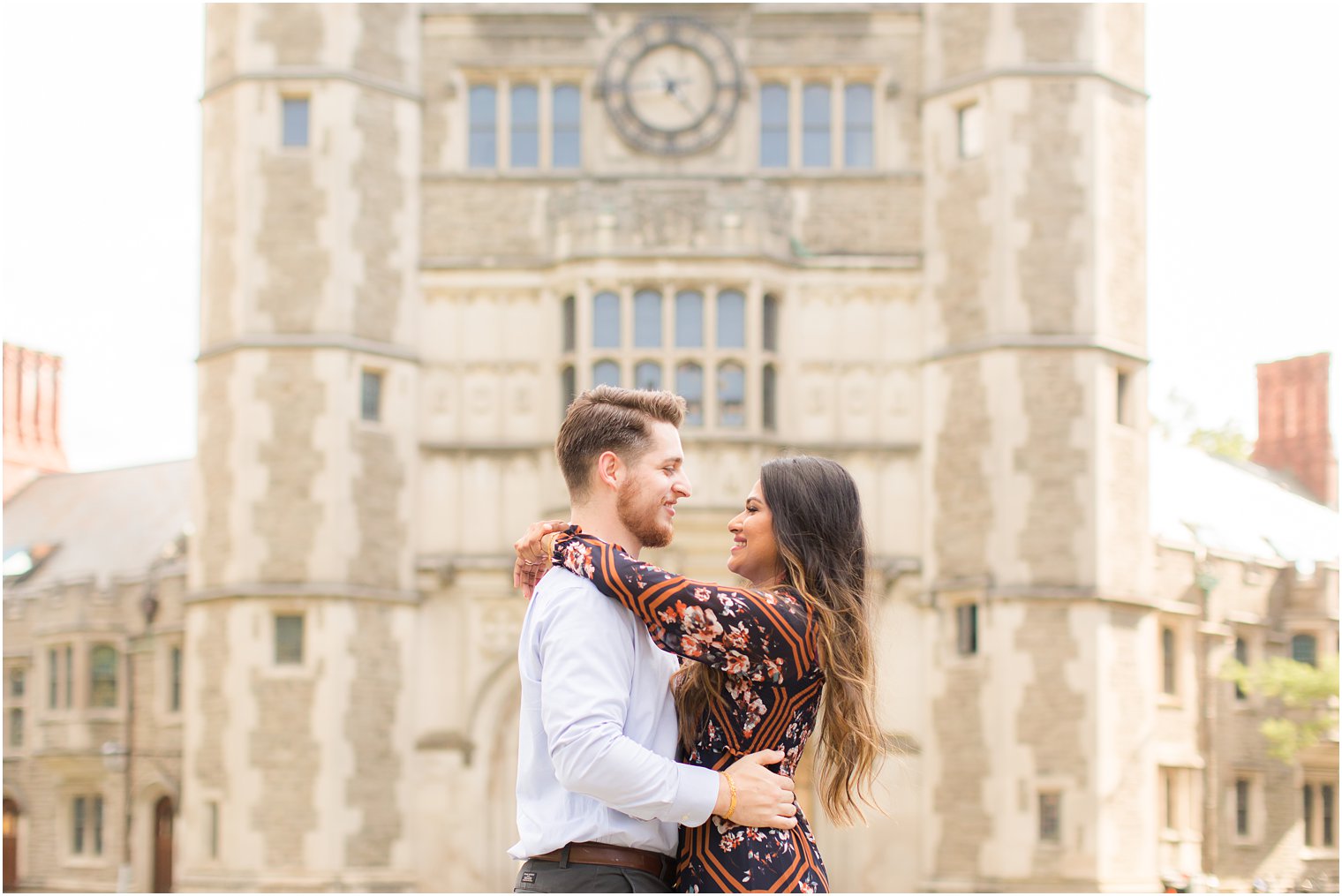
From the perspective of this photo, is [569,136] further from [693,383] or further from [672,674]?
[672,674]

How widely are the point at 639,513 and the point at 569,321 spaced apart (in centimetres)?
1570

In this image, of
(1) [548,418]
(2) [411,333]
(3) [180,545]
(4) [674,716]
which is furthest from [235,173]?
(4) [674,716]

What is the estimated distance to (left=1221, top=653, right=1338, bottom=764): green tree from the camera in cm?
2295

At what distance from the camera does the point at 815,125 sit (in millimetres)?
19844

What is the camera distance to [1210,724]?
77.0 feet

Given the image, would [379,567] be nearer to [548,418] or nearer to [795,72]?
[548,418]

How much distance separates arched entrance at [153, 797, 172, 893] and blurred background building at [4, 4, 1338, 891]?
6545 mm

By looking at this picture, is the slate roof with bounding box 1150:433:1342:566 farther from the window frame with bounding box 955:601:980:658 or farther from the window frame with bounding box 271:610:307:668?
the window frame with bounding box 271:610:307:668

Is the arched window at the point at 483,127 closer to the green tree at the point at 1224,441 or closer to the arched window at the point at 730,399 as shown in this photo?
the arched window at the point at 730,399

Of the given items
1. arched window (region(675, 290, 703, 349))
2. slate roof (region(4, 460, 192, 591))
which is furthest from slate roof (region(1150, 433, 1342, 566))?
slate roof (region(4, 460, 192, 591))

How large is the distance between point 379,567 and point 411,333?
253 cm

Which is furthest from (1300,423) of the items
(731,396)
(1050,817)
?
(731,396)

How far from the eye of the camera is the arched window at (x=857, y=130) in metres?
19.8

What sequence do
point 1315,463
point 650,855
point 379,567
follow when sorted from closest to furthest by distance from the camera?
1. point 650,855
2. point 379,567
3. point 1315,463
